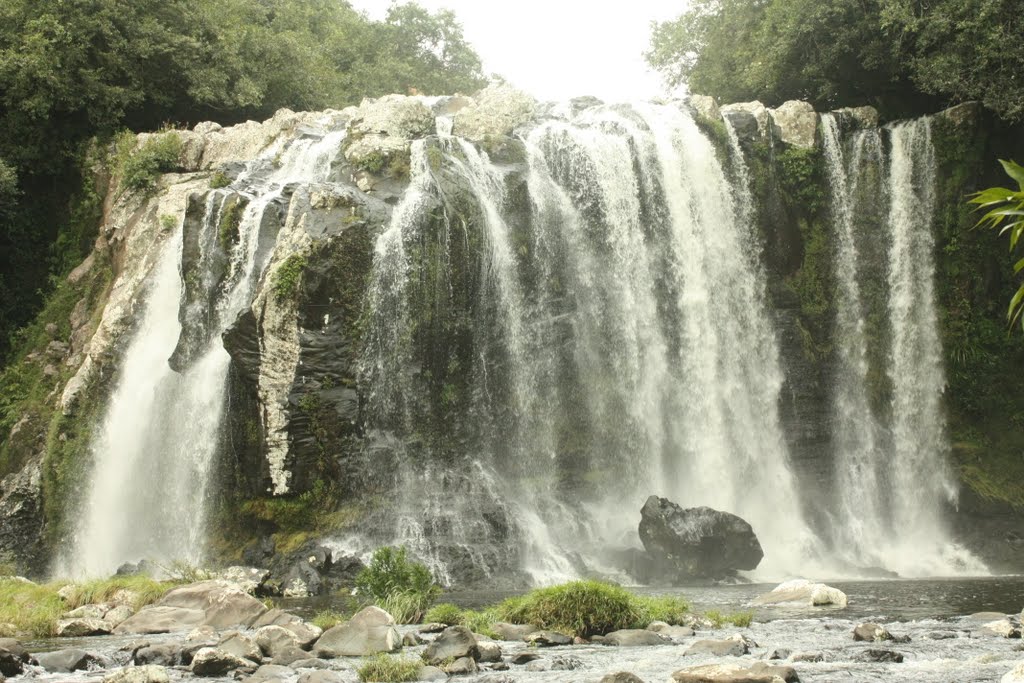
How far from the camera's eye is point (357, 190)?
73.4 feet

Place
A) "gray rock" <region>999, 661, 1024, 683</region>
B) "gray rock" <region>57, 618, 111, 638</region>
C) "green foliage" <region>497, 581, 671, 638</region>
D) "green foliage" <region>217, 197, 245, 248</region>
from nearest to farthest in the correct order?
"gray rock" <region>999, 661, 1024, 683</region>
"green foliage" <region>497, 581, 671, 638</region>
"gray rock" <region>57, 618, 111, 638</region>
"green foliage" <region>217, 197, 245, 248</region>

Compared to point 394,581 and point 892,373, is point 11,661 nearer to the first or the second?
point 394,581

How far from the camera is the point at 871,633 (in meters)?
10.4

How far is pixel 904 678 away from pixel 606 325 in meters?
15.7

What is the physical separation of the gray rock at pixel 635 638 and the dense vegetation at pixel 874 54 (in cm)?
1893

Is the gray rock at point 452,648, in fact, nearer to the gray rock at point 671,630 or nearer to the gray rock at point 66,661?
the gray rock at point 671,630

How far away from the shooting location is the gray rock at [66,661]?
9.55 metres

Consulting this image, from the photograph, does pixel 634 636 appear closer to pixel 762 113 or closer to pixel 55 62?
pixel 762 113

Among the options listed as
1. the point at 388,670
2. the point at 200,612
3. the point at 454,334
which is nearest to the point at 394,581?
the point at 200,612

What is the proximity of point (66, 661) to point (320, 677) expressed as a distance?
307 cm

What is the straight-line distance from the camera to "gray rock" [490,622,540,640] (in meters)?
11.1

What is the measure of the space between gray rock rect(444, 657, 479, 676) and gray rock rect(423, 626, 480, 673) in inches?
8.7

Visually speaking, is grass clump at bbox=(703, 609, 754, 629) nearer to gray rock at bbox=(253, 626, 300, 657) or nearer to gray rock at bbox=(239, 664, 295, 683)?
gray rock at bbox=(253, 626, 300, 657)

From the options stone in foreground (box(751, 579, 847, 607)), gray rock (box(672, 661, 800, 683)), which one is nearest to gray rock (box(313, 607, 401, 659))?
gray rock (box(672, 661, 800, 683))
